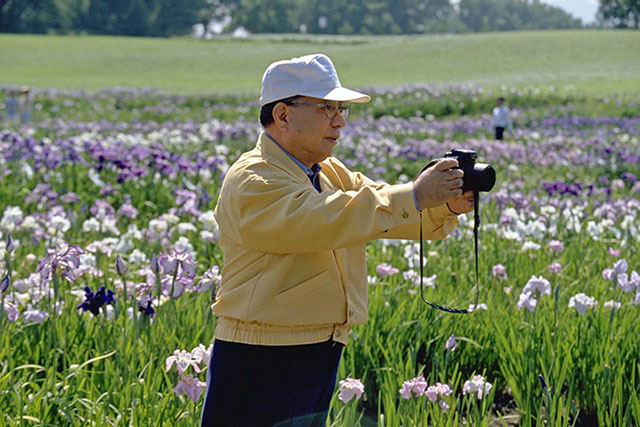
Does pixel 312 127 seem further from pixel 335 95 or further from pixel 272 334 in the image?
pixel 272 334

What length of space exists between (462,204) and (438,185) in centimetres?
27

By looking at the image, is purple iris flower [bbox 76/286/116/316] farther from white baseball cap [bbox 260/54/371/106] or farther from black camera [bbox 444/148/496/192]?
black camera [bbox 444/148/496/192]

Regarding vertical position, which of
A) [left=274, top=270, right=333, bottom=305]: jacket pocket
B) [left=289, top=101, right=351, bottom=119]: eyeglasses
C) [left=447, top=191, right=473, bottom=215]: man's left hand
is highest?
[left=289, top=101, right=351, bottom=119]: eyeglasses

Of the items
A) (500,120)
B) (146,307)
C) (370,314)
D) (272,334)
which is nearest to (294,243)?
(272,334)

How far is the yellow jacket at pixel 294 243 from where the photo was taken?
6.48 ft

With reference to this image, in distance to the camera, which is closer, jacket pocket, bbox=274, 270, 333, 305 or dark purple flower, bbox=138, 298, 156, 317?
jacket pocket, bbox=274, 270, 333, 305

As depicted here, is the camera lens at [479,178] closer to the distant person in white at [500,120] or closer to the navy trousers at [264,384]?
the navy trousers at [264,384]

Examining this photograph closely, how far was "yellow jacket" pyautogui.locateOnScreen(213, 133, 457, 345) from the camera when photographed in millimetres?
1975

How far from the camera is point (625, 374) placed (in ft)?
10.2

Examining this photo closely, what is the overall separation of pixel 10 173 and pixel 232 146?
4273mm

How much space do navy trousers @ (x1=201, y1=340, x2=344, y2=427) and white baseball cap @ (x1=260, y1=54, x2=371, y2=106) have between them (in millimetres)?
704

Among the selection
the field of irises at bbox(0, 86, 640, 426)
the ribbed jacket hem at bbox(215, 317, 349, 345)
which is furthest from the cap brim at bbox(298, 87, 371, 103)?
the field of irises at bbox(0, 86, 640, 426)

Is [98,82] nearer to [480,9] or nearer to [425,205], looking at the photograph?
[425,205]

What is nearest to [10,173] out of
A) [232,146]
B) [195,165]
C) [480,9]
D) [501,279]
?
[195,165]
